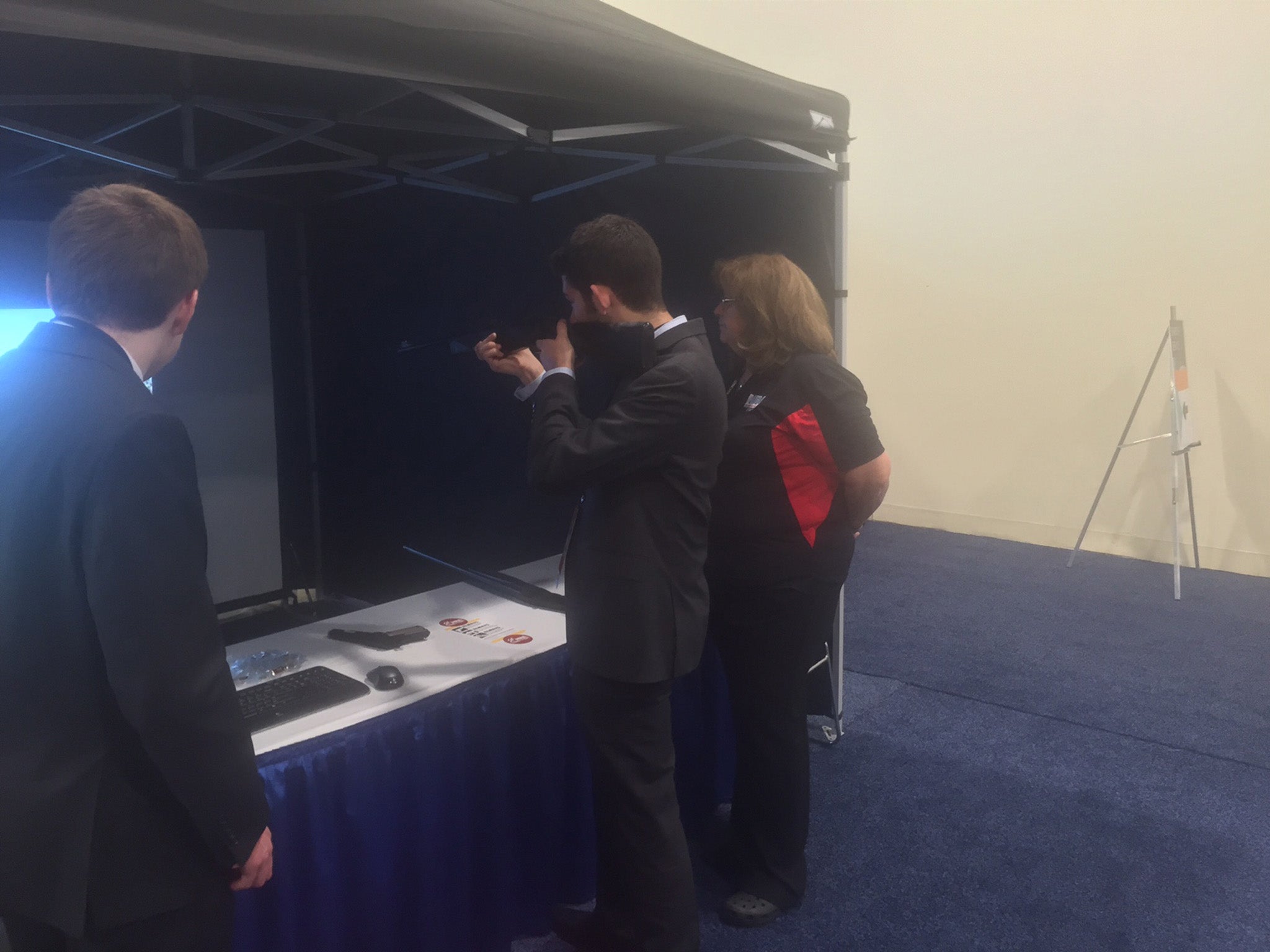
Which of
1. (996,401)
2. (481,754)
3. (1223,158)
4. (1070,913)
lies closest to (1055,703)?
(1070,913)

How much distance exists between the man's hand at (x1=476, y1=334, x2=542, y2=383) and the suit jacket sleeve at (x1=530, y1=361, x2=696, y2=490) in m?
0.14

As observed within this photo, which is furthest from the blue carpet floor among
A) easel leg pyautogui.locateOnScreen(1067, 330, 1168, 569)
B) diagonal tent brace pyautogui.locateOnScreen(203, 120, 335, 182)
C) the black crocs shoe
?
diagonal tent brace pyautogui.locateOnScreen(203, 120, 335, 182)

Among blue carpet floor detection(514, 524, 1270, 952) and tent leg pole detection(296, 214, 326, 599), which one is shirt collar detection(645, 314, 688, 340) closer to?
blue carpet floor detection(514, 524, 1270, 952)

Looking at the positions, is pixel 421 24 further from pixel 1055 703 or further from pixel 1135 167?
pixel 1135 167

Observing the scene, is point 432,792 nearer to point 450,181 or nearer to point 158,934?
point 158,934

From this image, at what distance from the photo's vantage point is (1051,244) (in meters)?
4.78

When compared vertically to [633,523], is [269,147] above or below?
above

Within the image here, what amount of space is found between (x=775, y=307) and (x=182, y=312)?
114 centimetres

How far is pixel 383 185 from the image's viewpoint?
9.03ft

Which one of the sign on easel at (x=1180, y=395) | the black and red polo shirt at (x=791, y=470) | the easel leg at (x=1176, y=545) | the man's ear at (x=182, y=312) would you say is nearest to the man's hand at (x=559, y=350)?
the black and red polo shirt at (x=791, y=470)

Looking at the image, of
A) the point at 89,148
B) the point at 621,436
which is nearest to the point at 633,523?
the point at 621,436

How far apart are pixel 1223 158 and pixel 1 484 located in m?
4.96

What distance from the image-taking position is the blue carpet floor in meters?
1.88

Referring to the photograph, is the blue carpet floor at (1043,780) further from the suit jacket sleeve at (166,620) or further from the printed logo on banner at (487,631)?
the suit jacket sleeve at (166,620)
